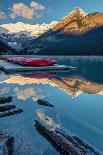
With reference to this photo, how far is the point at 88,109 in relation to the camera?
15.9m

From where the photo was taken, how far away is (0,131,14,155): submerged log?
29.8 feet

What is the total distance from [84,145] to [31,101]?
28.4 ft

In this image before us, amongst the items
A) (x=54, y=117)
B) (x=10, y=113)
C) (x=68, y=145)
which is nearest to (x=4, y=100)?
(x=10, y=113)

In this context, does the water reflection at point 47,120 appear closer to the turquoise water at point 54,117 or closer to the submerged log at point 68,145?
the turquoise water at point 54,117

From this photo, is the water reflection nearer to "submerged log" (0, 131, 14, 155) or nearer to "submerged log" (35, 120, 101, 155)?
"submerged log" (35, 120, 101, 155)

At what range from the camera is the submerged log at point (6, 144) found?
907cm

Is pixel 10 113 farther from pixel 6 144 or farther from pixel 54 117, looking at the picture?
pixel 6 144

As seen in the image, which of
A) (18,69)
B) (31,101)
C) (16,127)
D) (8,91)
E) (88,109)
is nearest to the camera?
(16,127)

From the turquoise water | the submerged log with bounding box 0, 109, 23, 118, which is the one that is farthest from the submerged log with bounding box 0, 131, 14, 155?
the submerged log with bounding box 0, 109, 23, 118

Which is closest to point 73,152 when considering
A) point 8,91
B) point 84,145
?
point 84,145

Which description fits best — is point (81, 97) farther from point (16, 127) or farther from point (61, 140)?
point (61, 140)

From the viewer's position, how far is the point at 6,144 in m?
9.66

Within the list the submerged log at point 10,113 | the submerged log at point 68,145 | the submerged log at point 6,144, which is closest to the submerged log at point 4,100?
the submerged log at point 10,113

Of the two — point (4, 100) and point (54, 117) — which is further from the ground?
point (4, 100)
